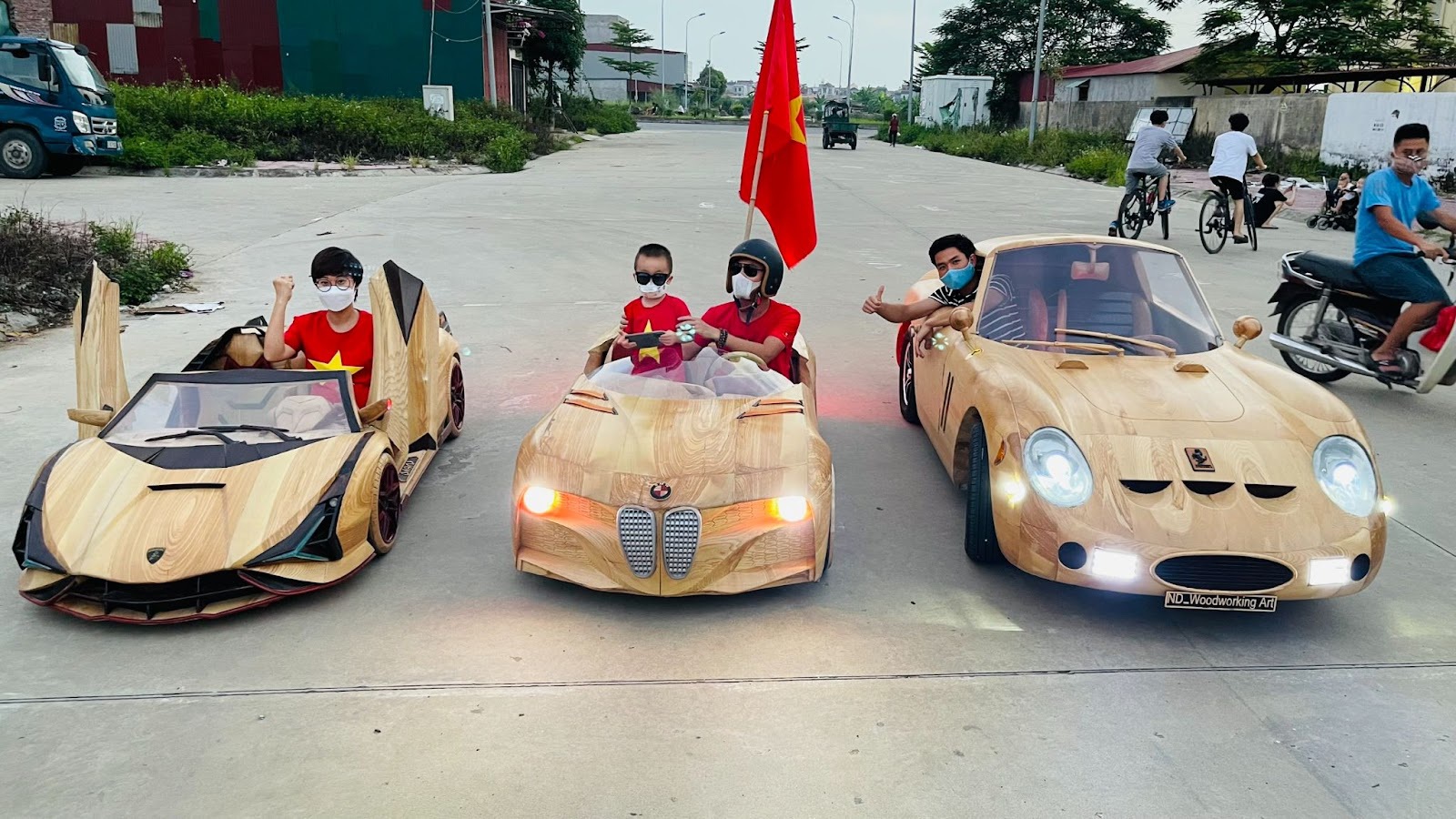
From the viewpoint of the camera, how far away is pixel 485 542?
5062 mm

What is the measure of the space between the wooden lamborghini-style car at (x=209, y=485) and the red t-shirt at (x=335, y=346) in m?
0.24

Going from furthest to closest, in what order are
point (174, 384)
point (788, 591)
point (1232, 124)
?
1. point (1232, 124)
2. point (174, 384)
3. point (788, 591)

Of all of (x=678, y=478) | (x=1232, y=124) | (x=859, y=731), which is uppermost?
(x=1232, y=124)

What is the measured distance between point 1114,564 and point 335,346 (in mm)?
3920

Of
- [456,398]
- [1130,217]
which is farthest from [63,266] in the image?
[1130,217]

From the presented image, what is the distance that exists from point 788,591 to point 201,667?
2259 millimetres

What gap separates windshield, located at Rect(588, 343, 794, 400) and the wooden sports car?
278mm

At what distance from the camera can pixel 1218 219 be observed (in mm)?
14133

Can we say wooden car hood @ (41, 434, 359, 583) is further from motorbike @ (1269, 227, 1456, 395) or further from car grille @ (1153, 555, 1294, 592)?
motorbike @ (1269, 227, 1456, 395)

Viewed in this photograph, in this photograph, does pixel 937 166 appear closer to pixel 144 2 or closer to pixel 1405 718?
pixel 144 2

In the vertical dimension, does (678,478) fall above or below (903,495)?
above

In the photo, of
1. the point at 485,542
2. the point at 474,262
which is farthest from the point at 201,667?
the point at 474,262

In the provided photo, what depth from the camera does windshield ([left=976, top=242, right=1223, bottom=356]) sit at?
17.7ft

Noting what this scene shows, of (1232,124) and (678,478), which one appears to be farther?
(1232,124)
